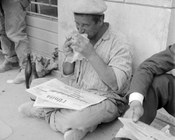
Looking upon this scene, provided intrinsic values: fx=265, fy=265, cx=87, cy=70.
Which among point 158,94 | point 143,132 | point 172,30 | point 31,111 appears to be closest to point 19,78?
point 31,111

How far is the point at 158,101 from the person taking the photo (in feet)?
5.79

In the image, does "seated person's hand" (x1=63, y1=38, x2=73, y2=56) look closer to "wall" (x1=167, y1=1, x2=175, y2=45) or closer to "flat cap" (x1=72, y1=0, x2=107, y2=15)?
"flat cap" (x1=72, y1=0, x2=107, y2=15)

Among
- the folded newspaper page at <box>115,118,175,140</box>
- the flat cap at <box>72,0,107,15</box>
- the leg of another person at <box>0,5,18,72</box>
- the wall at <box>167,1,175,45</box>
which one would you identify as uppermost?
the flat cap at <box>72,0,107,15</box>

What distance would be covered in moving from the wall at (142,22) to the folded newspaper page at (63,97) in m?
0.59

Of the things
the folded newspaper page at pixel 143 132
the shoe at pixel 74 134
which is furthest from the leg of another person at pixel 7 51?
the folded newspaper page at pixel 143 132

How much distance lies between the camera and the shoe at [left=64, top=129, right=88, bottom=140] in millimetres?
2090

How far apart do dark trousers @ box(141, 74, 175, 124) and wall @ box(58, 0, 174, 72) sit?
57 centimetres

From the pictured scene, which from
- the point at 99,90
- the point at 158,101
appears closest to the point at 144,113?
the point at 158,101

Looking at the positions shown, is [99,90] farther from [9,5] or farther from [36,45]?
[36,45]

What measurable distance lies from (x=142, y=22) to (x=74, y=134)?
1.12 metres

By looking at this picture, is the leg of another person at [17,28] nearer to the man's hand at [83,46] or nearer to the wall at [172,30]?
the man's hand at [83,46]

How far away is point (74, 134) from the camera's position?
212 centimetres

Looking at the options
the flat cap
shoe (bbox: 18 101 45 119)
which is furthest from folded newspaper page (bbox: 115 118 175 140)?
shoe (bbox: 18 101 45 119)

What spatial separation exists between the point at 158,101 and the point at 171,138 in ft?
1.27
